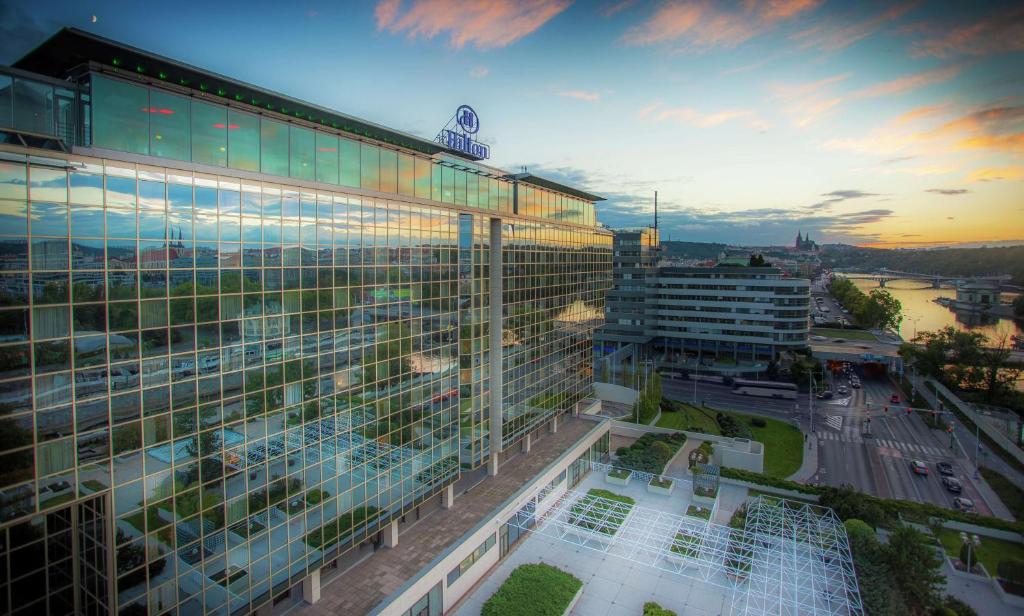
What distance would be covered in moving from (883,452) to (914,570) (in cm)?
3106

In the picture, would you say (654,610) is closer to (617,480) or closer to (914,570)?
(914,570)

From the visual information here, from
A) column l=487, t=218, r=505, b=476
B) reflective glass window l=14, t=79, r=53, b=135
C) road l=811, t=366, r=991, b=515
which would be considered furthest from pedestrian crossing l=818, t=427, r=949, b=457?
reflective glass window l=14, t=79, r=53, b=135

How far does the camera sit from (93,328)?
17000mm

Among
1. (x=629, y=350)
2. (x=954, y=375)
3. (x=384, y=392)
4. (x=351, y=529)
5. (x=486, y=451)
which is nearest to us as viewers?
(x=351, y=529)

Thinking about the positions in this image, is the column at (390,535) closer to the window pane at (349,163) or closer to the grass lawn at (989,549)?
the window pane at (349,163)

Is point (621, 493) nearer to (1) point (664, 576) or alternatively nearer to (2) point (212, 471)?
(1) point (664, 576)

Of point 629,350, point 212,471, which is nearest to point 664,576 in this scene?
point 212,471

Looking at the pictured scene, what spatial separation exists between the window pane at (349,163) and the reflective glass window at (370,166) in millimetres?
284

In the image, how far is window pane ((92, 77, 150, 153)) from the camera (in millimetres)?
17734

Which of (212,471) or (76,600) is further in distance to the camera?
(212,471)

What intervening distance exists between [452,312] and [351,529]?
1489cm

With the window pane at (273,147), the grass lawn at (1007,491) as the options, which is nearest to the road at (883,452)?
the grass lawn at (1007,491)

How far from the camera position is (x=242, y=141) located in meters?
21.9

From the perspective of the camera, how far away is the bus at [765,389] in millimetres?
76938
